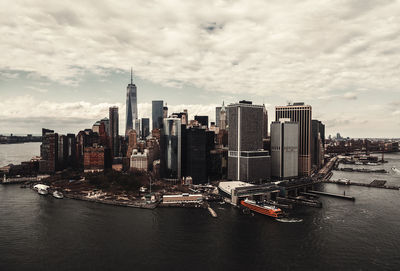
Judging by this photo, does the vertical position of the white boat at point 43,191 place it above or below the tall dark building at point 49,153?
below

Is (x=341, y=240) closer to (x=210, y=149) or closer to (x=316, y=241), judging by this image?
(x=316, y=241)

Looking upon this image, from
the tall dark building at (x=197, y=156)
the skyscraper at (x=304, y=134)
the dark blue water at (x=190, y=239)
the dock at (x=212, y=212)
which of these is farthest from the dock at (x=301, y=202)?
the skyscraper at (x=304, y=134)

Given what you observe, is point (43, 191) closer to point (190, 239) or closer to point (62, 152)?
point (62, 152)

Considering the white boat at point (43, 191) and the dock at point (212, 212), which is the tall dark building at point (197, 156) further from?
the white boat at point (43, 191)

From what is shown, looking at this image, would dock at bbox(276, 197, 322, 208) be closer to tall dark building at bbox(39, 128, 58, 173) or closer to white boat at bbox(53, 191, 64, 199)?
white boat at bbox(53, 191, 64, 199)

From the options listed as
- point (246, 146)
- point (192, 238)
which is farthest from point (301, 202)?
point (192, 238)

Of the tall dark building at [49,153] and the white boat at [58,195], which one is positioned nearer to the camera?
the white boat at [58,195]
